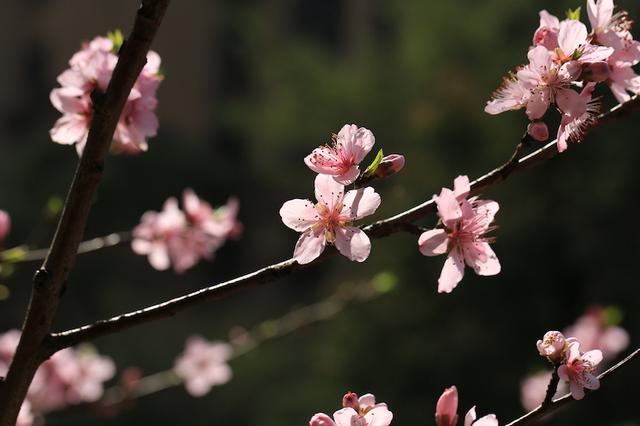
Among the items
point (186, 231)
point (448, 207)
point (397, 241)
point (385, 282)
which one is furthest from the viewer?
point (397, 241)

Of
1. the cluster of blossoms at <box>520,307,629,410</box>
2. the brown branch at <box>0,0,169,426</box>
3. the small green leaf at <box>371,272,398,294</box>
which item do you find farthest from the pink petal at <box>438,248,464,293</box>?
the cluster of blossoms at <box>520,307,629,410</box>

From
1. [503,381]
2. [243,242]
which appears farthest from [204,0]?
[503,381]

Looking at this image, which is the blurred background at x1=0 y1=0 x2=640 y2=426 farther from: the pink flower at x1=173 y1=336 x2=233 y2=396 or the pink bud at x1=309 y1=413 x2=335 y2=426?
the pink flower at x1=173 y1=336 x2=233 y2=396

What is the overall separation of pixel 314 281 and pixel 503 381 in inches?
261

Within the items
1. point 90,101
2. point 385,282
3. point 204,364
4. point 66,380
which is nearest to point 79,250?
point 90,101

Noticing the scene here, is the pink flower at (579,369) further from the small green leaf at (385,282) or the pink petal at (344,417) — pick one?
the small green leaf at (385,282)

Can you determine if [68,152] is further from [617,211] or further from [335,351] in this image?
[617,211]

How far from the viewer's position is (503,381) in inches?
195

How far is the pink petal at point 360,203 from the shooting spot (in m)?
0.85

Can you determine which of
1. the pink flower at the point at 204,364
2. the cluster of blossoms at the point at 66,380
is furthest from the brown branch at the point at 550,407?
the pink flower at the point at 204,364

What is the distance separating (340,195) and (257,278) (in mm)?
119

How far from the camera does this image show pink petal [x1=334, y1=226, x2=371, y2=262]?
0.82m

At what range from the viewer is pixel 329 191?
2.86 ft

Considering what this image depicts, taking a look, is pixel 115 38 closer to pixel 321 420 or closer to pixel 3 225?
pixel 3 225
